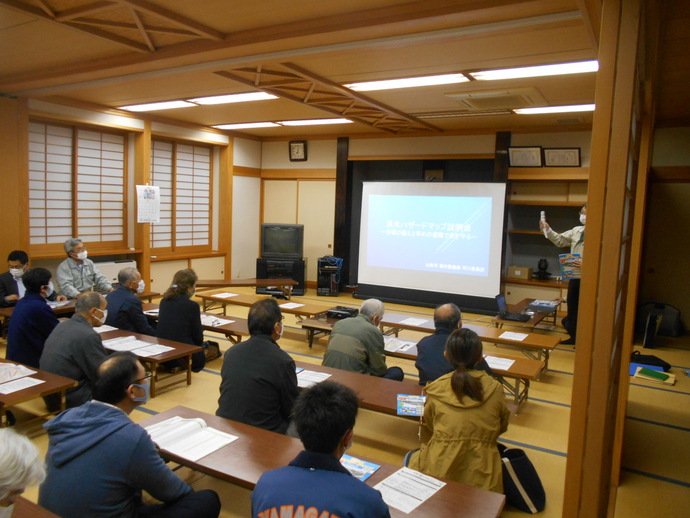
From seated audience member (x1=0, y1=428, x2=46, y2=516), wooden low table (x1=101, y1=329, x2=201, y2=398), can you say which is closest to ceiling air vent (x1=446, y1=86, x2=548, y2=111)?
wooden low table (x1=101, y1=329, x2=201, y2=398)

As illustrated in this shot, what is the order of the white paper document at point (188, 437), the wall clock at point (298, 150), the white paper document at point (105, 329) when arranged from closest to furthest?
the white paper document at point (188, 437) < the white paper document at point (105, 329) < the wall clock at point (298, 150)

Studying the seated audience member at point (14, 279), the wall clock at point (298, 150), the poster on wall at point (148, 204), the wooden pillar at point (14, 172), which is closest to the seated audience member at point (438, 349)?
the seated audience member at point (14, 279)

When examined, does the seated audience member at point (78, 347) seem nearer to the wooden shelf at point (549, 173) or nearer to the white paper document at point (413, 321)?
the white paper document at point (413, 321)

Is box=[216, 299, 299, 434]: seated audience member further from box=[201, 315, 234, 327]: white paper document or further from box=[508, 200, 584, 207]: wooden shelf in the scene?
box=[508, 200, 584, 207]: wooden shelf

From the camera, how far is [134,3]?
316 cm

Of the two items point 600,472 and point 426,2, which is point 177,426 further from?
point 426,2

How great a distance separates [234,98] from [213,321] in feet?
9.05

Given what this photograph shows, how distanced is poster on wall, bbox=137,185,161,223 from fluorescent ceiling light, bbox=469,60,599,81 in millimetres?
5274

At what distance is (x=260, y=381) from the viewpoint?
2.55 m

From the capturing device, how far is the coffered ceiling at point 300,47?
3.10 m

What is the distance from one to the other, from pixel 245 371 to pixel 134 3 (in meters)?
2.43

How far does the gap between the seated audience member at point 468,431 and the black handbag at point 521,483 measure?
10.7 inches

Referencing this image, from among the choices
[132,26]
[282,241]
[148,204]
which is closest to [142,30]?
[132,26]

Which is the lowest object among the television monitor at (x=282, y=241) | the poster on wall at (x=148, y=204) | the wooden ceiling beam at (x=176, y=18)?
the television monitor at (x=282, y=241)
